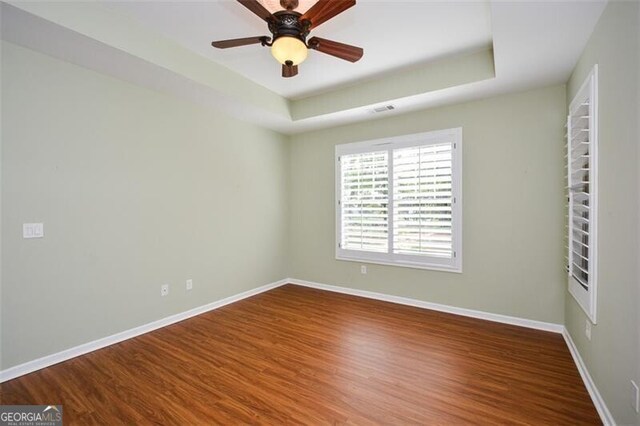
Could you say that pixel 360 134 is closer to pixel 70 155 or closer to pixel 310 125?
pixel 310 125

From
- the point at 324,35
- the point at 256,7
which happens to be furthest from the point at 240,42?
the point at 324,35

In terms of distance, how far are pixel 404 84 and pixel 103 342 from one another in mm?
4055

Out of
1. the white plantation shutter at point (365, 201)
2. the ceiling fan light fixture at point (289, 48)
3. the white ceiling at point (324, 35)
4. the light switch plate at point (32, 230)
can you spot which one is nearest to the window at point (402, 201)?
the white plantation shutter at point (365, 201)

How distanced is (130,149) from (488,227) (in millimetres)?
3984

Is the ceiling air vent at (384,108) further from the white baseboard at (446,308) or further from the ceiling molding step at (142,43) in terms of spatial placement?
the white baseboard at (446,308)

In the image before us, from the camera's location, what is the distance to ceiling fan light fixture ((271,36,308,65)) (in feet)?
6.07

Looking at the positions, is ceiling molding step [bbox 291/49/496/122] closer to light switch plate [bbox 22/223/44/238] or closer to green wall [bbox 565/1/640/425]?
green wall [bbox 565/1/640/425]

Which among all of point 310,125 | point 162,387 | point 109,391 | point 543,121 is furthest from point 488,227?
point 109,391

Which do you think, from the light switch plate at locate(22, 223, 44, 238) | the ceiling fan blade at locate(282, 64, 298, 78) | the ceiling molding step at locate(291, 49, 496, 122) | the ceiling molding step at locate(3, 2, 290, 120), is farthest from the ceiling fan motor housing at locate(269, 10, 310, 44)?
the light switch plate at locate(22, 223, 44, 238)

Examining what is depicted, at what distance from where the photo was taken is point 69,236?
2488 mm

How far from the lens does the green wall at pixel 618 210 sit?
1403 millimetres

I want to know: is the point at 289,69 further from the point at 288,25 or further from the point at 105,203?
the point at 105,203

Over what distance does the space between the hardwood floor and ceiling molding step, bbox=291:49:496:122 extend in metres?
2.60

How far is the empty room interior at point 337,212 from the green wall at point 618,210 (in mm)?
17
